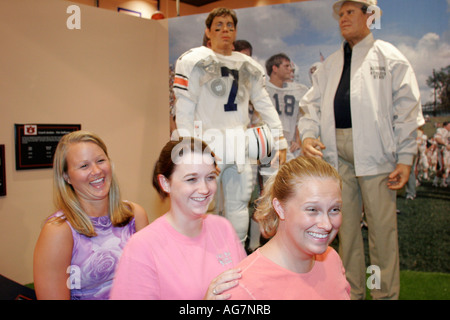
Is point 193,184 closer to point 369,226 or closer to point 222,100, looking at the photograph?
point 222,100

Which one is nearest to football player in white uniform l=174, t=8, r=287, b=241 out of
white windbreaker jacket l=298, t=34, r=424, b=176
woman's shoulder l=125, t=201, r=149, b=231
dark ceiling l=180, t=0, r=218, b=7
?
white windbreaker jacket l=298, t=34, r=424, b=176

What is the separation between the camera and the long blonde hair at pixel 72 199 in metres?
1.26

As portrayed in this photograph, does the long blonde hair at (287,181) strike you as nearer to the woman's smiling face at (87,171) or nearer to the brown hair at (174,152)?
the brown hair at (174,152)

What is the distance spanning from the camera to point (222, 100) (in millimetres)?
2041

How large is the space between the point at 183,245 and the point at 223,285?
0.19 m

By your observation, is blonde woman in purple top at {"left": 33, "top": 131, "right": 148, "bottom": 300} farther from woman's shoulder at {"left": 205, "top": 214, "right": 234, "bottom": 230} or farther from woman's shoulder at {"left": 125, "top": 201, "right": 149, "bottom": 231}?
woman's shoulder at {"left": 205, "top": 214, "right": 234, "bottom": 230}

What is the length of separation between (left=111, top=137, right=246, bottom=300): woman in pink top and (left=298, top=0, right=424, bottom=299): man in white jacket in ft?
3.51

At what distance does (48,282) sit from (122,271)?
1.36 feet

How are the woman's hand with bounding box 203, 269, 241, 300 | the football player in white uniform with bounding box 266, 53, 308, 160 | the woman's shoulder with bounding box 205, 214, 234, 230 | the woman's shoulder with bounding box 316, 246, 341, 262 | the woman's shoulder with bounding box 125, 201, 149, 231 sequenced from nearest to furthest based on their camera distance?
the woman's hand with bounding box 203, 269, 241, 300
the woman's shoulder with bounding box 316, 246, 341, 262
the woman's shoulder with bounding box 205, 214, 234, 230
the woman's shoulder with bounding box 125, 201, 149, 231
the football player in white uniform with bounding box 266, 53, 308, 160

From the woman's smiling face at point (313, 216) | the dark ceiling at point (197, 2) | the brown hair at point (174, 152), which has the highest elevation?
the dark ceiling at point (197, 2)

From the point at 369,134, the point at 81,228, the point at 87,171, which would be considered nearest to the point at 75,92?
the point at 87,171

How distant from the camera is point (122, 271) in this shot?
0.93 m

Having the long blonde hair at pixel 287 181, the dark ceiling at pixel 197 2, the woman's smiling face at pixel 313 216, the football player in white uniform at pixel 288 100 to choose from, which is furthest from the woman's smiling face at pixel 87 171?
the dark ceiling at pixel 197 2

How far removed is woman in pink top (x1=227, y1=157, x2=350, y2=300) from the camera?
0.86m
